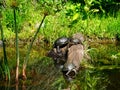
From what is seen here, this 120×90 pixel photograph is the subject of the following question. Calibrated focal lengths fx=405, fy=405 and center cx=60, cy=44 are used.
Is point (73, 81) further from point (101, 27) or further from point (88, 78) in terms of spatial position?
point (101, 27)

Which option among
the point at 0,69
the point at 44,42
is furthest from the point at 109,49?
the point at 0,69

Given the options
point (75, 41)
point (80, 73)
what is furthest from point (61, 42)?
point (80, 73)

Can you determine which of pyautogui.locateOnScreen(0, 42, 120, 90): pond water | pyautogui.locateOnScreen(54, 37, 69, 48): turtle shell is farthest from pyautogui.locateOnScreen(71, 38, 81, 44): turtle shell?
pyautogui.locateOnScreen(0, 42, 120, 90): pond water

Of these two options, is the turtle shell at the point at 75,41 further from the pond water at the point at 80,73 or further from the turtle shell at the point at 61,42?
the pond water at the point at 80,73

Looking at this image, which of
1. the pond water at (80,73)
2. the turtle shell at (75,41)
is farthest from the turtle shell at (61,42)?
the pond water at (80,73)

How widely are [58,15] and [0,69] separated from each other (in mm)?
4464

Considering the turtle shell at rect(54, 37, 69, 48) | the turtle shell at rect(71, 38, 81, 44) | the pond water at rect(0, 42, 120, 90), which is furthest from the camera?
the turtle shell at rect(54, 37, 69, 48)

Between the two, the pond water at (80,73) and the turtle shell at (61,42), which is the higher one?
the turtle shell at (61,42)

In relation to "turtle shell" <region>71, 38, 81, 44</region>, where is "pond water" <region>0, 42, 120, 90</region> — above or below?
below

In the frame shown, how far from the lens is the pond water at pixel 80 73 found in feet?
26.9

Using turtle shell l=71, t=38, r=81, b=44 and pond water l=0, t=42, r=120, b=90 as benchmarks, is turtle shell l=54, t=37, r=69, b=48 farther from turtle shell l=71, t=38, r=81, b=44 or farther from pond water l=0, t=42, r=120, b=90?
pond water l=0, t=42, r=120, b=90

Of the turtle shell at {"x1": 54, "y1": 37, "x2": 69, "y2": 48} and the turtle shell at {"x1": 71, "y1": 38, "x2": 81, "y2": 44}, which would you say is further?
the turtle shell at {"x1": 54, "y1": 37, "x2": 69, "y2": 48}

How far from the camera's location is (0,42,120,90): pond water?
8.19 metres

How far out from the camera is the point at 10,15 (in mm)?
12109
